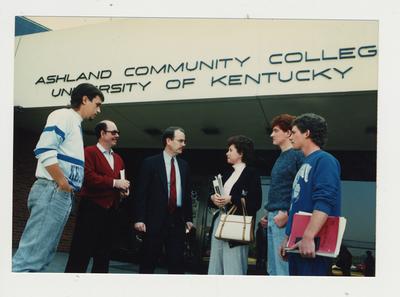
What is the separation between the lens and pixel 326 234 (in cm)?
266

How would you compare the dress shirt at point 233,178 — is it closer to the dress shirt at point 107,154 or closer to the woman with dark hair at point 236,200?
the woman with dark hair at point 236,200

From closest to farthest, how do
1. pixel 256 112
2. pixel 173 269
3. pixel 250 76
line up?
1. pixel 173 269
2. pixel 250 76
3. pixel 256 112

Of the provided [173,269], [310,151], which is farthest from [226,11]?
[173,269]

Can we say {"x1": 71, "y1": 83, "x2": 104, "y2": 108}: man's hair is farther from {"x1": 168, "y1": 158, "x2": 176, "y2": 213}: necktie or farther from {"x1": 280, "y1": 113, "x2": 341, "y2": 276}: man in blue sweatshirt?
{"x1": 280, "y1": 113, "x2": 341, "y2": 276}: man in blue sweatshirt

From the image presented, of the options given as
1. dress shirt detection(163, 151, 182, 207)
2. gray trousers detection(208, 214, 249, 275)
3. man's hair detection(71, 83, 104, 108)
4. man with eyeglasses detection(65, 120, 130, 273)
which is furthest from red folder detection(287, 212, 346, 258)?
man's hair detection(71, 83, 104, 108)

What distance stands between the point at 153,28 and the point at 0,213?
8.73 feet

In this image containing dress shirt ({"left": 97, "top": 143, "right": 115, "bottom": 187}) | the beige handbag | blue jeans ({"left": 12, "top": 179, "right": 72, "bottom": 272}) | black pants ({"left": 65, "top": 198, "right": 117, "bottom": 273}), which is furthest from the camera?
dress shirt ({"left": 97, "top": 143, "right": 115, "bottom": 187})

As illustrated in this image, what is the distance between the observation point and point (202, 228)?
23.2 feet

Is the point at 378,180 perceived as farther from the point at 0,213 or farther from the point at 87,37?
the point at 87,37

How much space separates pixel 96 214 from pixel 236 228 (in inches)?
44.3

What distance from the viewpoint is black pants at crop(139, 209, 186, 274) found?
11.0 ft

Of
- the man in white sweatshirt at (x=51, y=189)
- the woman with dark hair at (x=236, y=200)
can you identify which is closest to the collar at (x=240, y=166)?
the woman with dark hair at (x=236, y=200)

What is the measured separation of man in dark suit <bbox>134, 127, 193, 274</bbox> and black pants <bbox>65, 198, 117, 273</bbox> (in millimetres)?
260

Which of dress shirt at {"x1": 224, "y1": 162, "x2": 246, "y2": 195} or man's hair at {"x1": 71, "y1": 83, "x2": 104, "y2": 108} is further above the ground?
man's hair at {"x1": 71, "y1": 83, "x2": 104, "y2": 108}
